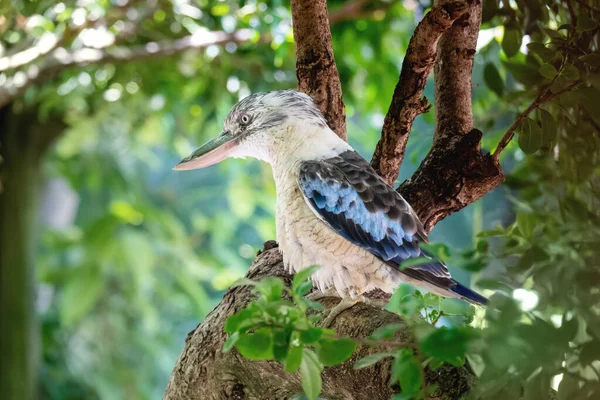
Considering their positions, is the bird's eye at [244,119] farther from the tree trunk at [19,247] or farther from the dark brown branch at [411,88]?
the tree trunk at [19,247]

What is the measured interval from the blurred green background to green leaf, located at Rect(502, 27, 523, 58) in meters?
0.14

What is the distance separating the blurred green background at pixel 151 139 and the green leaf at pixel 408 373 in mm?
828

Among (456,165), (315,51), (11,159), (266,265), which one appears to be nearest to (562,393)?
(456,165)

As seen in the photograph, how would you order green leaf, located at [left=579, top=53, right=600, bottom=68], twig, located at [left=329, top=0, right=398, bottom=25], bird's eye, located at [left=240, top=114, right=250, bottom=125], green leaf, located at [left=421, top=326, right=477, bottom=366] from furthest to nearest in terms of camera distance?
1. twig, located at [left=329, top=0, right=398, bottom=25]
2. bird's eye, located at [left=240, top=114, right=250, bottom=125]
3. green leaf, located at [left=579, top=53, right=600, bottom=68]
4. green leaf, located at [left=421, top=326, right=477, bottom=366]

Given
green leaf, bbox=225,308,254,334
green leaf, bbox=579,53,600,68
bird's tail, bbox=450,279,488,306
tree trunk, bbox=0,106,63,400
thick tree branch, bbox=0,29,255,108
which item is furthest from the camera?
tree trunk, bbox=0,106,63,400

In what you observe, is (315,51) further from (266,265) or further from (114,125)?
(114,125)

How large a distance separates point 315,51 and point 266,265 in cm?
48

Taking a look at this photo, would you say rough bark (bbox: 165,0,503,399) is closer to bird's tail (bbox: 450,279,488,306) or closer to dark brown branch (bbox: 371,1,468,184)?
dark brown branch (bbox: 371,1,468,184)

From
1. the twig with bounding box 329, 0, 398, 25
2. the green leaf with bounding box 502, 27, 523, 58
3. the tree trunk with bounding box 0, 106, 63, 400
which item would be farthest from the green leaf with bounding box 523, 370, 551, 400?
the tree trunk with bounding box 0, 106, 63, 400

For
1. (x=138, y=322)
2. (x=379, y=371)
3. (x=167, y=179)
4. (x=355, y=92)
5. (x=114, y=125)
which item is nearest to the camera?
(x=379, y=371)

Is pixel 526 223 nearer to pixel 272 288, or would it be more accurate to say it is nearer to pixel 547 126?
pixel 547 126

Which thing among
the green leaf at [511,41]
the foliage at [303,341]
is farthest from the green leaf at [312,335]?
the green leaf at [511,41]

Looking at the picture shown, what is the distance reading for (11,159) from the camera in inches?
178

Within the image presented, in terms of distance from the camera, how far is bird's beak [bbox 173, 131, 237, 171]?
4.83 ft
